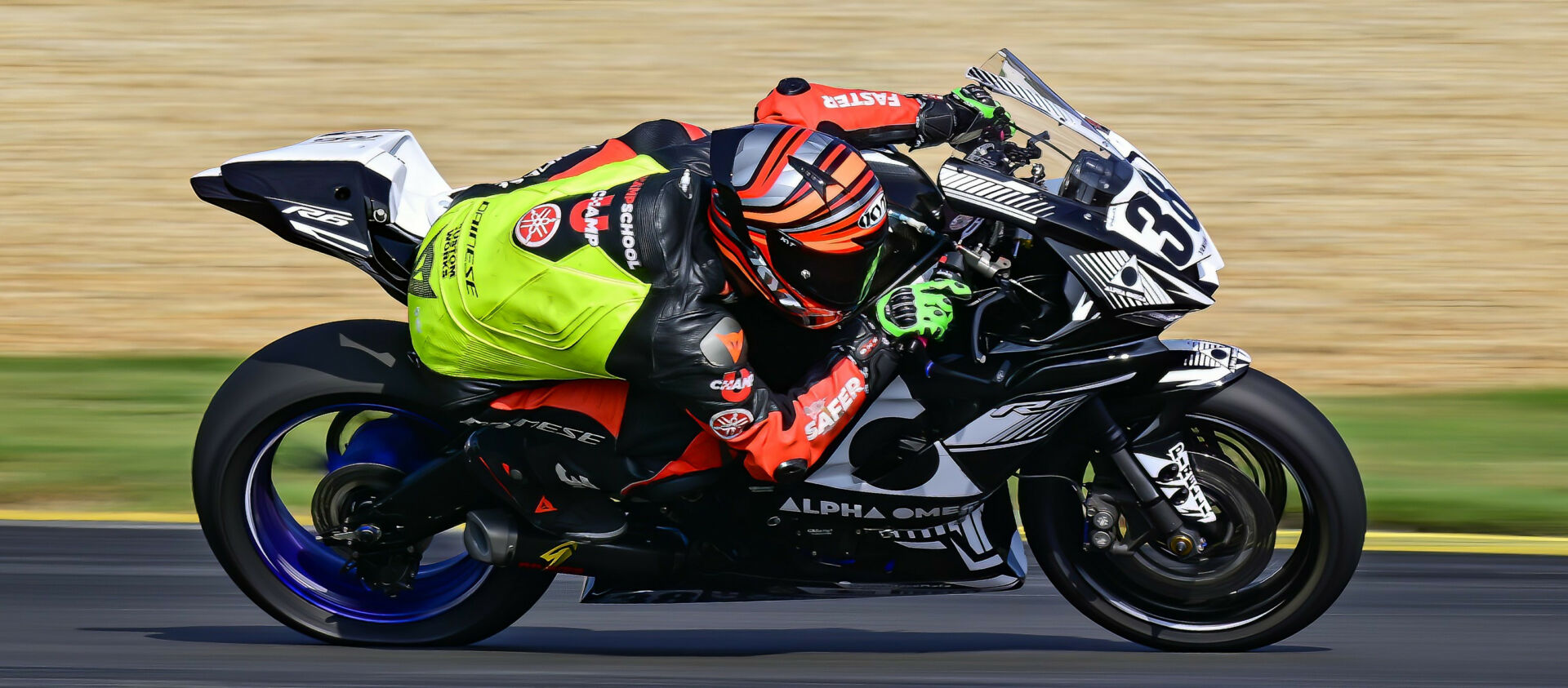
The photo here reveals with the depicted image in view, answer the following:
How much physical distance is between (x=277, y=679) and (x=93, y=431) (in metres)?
2.55

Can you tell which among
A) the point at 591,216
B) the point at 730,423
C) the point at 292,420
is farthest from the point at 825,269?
the point at 292,420

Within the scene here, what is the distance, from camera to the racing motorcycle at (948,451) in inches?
160

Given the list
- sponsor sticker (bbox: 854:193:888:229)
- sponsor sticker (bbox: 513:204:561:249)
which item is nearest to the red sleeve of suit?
sponsor sticker (bbox: 854:193:888:229)

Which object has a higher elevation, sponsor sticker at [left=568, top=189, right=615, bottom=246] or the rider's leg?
sponsor sticker at [left=568, top=189, right=615, bottom=246]

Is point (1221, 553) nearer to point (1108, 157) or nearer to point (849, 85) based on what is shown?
point (1108, 157)

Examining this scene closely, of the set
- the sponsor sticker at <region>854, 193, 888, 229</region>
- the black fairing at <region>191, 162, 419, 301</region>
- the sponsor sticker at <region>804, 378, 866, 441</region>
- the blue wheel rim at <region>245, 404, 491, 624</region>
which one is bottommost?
the blue wheel rim at <region>245, 404, 491, 624</region>

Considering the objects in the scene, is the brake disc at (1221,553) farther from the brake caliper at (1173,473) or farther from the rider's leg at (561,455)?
the rider's leg at (561,455)

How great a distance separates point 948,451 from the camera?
4.15m

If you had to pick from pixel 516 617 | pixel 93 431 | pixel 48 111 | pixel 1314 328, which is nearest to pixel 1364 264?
pixel 1314 328

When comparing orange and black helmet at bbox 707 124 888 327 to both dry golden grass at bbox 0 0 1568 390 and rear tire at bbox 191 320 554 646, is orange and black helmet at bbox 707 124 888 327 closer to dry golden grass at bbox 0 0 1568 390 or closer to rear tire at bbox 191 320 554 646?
rear tire at bbox 191 320 554 646

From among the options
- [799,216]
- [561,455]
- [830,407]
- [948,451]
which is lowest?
[561,455]

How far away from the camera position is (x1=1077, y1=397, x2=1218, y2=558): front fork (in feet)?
13.6

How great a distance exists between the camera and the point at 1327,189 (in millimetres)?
9234

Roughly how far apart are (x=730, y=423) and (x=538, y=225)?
2.13 ft
